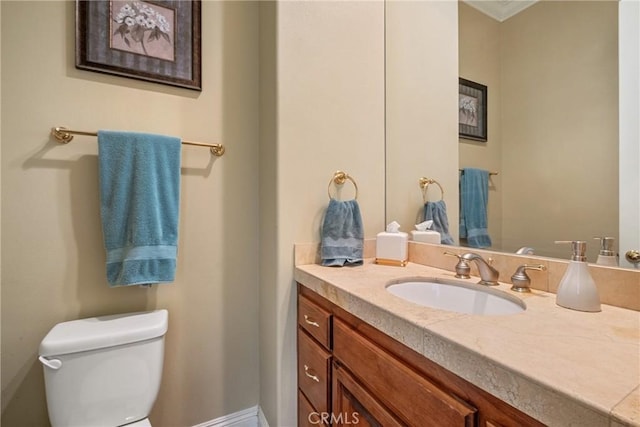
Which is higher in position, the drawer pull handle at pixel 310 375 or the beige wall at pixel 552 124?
the beige wall at pixel 552 124

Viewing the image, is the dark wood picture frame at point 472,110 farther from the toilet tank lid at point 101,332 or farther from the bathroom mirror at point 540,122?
the toilet tank lid at point 101,332

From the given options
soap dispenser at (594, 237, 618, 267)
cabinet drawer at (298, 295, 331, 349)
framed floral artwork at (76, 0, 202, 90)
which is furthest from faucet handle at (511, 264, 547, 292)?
framed floral artwork at (76, 0, 202, 90)

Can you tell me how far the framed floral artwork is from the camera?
1.10m

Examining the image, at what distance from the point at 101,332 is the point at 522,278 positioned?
4.44 ft

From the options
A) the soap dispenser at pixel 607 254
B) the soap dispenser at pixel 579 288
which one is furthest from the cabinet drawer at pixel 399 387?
the soap dispenser at pixel 607 254

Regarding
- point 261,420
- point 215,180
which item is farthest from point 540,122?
point 261,420

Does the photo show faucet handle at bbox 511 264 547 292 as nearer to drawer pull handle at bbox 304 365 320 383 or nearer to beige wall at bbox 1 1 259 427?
drawer pull handle at bbox 304 365 320 383

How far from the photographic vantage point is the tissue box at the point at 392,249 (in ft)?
4.01

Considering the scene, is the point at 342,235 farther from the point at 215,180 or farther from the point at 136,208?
the point at 136,208

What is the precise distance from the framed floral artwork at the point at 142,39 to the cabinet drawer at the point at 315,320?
1047 mm

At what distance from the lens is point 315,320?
1.02 m

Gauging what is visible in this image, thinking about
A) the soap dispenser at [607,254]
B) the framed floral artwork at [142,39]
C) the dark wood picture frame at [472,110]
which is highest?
the framed floral artwork at [142,39]

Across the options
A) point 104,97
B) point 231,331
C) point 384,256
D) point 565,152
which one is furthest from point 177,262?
point 565,152

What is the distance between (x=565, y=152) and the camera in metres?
0.86
